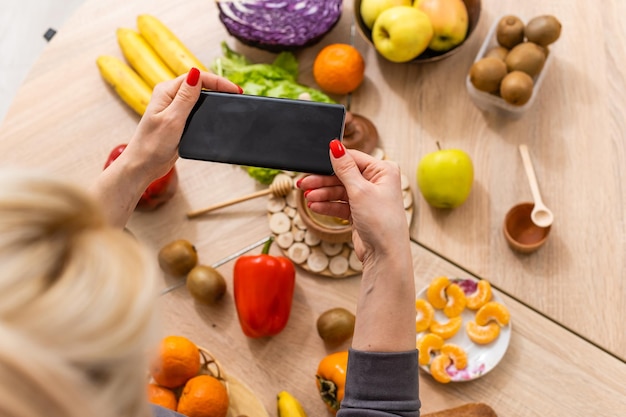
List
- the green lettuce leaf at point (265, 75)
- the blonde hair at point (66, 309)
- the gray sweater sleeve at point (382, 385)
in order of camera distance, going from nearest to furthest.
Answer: the blonde hair at point (66, 309), the gray sweater sleeve at point (382, 385), the green lettuce leaf at point (265, 75)

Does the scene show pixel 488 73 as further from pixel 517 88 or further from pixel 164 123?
pixel 164 123

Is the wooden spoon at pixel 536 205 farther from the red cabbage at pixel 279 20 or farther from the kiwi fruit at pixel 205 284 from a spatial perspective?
the kiwi fruit at pixel 205 284

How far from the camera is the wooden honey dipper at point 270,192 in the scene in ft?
4.72

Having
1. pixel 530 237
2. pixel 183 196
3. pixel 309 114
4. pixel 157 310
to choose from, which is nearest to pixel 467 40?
pixel 530 237

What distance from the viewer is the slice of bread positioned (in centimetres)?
123

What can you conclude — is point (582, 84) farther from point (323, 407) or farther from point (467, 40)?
point (323, 407)

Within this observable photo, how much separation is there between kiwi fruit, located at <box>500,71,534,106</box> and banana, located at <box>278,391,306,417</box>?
2.72 feet

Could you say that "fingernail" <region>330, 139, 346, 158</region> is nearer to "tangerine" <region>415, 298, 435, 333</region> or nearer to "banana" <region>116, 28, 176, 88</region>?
"tangerine" <region>415, 298, 435, 333</region>

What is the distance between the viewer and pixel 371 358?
0.96m

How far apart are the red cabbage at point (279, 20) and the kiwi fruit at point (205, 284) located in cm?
61

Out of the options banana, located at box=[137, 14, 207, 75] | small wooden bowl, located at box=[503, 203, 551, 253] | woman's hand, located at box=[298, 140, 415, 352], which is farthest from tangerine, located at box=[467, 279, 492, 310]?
banana, located at box=[137, 14, 207, 75]

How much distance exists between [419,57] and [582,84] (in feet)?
1.34

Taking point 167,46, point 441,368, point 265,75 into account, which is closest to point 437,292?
point 441,368

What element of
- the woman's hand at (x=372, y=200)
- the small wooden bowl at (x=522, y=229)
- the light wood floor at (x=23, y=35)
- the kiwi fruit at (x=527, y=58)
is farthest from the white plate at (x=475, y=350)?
the light wood floor at (x=23, y=35)
